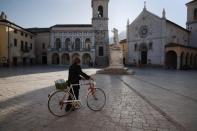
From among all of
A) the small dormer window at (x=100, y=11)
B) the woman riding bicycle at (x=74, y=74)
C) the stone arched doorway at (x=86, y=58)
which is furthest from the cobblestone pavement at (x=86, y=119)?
the small dormer window at (x=100, y=11)

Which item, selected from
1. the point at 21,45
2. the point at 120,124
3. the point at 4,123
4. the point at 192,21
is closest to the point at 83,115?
the point at 120,124

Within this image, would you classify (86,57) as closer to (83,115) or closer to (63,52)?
(63,52)

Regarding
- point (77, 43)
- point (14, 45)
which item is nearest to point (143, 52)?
point (77, 43)

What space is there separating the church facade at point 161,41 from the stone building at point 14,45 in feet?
82.5

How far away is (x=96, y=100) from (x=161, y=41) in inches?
1465

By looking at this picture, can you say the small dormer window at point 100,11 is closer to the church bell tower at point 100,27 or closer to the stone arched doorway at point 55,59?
the church bell tower at point 100,27

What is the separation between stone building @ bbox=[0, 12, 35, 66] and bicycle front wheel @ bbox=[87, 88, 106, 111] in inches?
1345

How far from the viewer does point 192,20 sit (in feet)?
161

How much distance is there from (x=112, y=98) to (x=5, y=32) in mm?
34613

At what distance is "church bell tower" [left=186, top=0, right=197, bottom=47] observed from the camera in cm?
4859

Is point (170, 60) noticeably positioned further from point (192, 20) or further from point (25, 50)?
point (25, 50)

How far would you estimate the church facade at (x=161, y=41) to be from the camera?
40.2m

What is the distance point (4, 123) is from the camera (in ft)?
16.5

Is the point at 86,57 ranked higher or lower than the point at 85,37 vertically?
lower
